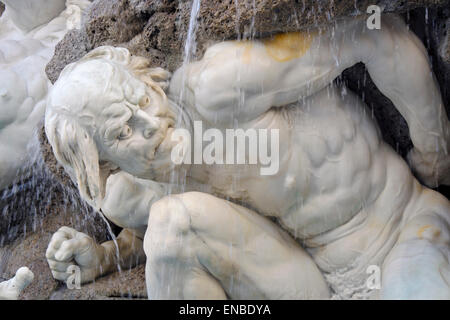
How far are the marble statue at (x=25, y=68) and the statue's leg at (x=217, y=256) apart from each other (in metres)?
1.33

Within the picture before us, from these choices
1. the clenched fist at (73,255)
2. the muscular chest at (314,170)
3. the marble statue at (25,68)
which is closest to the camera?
the muscular chest at (314,170)

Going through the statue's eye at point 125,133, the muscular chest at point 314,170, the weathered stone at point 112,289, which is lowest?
the weathered stone at point 112,289

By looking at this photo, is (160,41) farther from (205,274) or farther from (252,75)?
(205,274)

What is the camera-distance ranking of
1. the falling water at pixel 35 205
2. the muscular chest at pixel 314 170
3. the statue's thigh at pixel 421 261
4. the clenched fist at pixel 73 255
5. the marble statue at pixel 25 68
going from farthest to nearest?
the marble statue at pixel 25 68 < the falling water at pixel 35 205 < the clenched fist at pixel 73 255 < the muscular chest at pixel 314 170 < the statue's thigh at pixel 421 261

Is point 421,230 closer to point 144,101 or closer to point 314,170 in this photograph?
point 314,170

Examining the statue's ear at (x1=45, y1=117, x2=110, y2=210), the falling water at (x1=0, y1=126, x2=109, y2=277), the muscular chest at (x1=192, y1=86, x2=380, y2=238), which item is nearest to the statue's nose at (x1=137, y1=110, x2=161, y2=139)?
the statue's ear at (x1=45, y1=117, x2=110, y2=210)

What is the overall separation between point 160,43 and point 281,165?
0.55 metres

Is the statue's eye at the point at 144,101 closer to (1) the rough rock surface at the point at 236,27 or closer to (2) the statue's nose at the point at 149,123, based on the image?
(2) the statue's nose at the point at 149,123

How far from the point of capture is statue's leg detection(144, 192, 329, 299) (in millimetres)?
2371

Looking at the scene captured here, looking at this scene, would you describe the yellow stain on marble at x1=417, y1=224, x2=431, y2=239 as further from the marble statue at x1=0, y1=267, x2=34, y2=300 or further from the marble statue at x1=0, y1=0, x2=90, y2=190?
the marble statue at x1=0, y1=0, x2=90, y2=190

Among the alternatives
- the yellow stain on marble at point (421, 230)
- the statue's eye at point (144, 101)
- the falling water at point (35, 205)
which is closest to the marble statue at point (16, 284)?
the falling water at point (35, 205)

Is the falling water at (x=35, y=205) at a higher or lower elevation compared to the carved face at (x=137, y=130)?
lower

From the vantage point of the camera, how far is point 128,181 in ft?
9.18

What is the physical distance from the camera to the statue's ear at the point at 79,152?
91.8 inches
